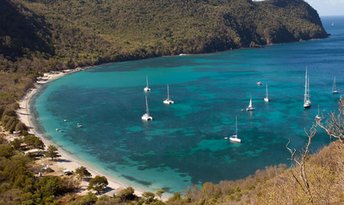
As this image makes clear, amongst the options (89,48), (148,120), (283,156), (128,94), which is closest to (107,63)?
(89,48)

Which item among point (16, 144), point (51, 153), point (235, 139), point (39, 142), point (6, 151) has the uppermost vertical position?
point (6, 151)

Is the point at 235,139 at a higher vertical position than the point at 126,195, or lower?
lower

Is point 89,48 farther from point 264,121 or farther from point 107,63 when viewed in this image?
point 264,121

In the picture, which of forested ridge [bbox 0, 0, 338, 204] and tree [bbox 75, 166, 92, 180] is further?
tree [bbox 75, 166, 92, 180]

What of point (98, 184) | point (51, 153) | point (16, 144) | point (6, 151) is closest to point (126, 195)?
point (98, 184)

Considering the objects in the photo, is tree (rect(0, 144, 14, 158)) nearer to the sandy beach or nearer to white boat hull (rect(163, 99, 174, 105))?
the sandy beach

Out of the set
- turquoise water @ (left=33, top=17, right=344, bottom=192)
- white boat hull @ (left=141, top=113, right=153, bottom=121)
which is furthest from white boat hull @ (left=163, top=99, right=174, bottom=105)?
white boat hull @ (left=141, top=113, right=153, bottom=121)

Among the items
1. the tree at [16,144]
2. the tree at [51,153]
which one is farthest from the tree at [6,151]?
the tree at [51,153]

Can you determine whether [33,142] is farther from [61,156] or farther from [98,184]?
[98,184]

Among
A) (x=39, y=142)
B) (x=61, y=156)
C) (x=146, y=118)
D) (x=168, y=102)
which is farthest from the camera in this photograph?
(x=168, y=102)
